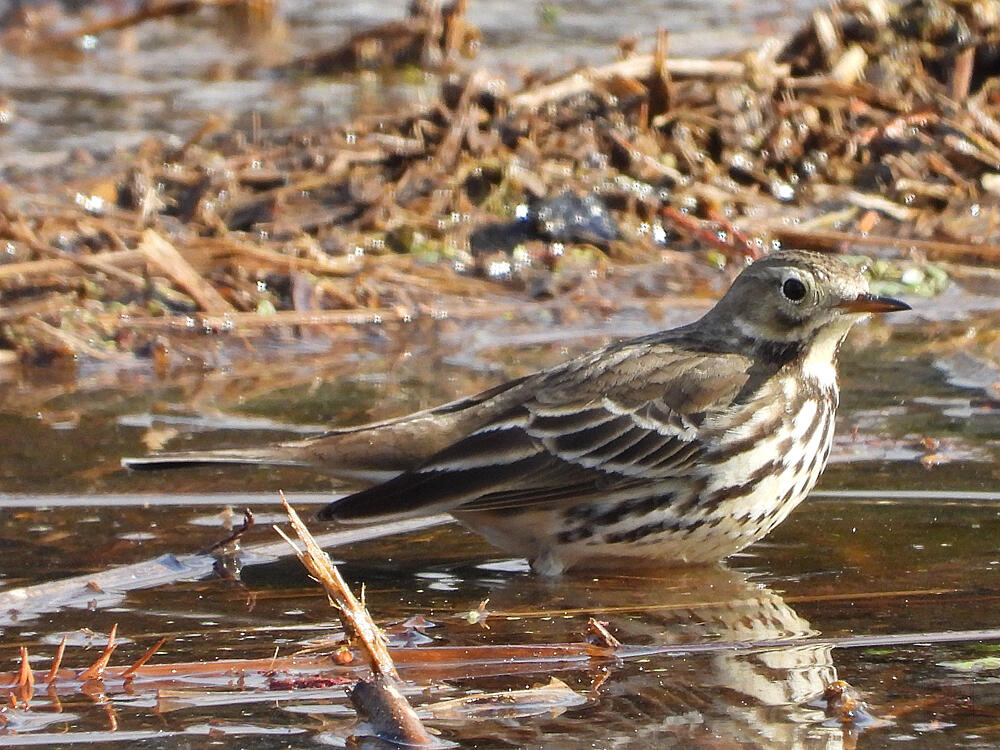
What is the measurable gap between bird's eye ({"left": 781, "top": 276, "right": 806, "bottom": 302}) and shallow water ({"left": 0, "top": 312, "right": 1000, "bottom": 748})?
31.8 inches

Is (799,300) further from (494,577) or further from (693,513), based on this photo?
(494,577)

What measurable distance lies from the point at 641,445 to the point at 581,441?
215 millimetres

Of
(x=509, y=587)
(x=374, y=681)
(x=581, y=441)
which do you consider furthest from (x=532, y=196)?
(x=374, y=681)

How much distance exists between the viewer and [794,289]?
6.59 meters

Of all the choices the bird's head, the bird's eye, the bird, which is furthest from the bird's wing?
the bird's eye

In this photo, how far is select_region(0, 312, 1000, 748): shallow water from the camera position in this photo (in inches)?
183

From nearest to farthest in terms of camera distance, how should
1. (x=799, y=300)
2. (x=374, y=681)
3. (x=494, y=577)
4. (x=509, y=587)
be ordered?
1. (x=374, y=681)
2. (x=509, y=587)
3. (x=494, y=577)
4. (x=799, y=300)

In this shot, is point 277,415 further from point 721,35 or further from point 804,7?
point 804,7

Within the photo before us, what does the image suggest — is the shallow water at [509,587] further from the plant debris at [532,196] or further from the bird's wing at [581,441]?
the plant debris at [532,196]

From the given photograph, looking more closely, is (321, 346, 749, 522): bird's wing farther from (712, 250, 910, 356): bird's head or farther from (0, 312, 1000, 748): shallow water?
(0, 312, 1000, 748): shallow water

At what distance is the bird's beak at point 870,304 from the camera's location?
6395 mm

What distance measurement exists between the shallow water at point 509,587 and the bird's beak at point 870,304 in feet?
2.42

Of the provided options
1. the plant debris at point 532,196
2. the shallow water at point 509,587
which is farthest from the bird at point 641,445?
the plant debris at point 532,196

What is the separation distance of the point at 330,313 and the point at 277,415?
1.38 m
